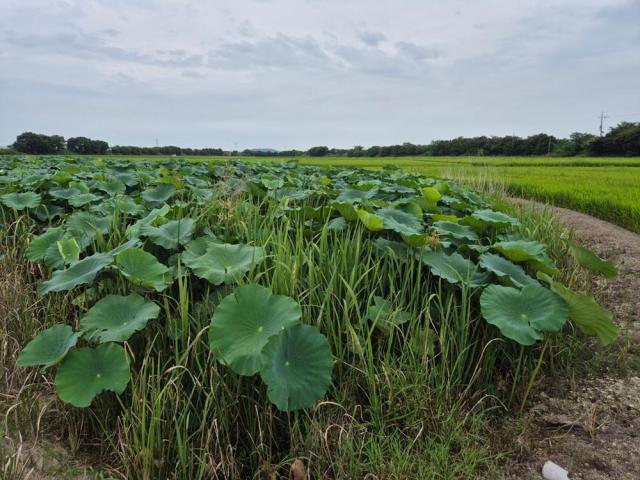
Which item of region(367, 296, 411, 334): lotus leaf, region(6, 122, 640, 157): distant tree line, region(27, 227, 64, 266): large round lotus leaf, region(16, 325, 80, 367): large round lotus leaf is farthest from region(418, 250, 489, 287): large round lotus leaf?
region(6, 122, 640, 157): distant tree line

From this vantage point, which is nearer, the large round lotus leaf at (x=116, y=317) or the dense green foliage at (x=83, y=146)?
the large round lotus leaf at (x=116, y=317)

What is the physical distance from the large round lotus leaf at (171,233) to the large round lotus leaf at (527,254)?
68.9 inches

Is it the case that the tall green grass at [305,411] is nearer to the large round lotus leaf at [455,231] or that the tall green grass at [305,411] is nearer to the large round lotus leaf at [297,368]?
the large round lotus leaf at [297,368]

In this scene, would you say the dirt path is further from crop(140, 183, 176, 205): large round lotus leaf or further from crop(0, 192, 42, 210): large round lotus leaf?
crop(0, 192, 42, 210): large round lotus leaf

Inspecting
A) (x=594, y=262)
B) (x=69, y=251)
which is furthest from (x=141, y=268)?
(x=594, y=262)

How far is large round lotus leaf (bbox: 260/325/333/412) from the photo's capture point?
1.62m

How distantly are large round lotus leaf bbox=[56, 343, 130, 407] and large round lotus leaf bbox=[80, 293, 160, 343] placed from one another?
6 cm

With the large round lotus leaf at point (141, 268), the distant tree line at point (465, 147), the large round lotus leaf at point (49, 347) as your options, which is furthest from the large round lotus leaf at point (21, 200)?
the distant tree line at point (465, 147)

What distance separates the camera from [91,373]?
175 centimetres

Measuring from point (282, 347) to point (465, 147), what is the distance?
4343 cm

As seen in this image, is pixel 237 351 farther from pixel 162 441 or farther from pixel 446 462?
pixel 446 462

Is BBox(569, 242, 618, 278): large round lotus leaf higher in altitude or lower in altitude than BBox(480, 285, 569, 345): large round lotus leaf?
higher

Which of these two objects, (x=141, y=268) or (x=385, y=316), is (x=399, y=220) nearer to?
(x=385, y=316)

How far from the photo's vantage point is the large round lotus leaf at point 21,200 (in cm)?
348
